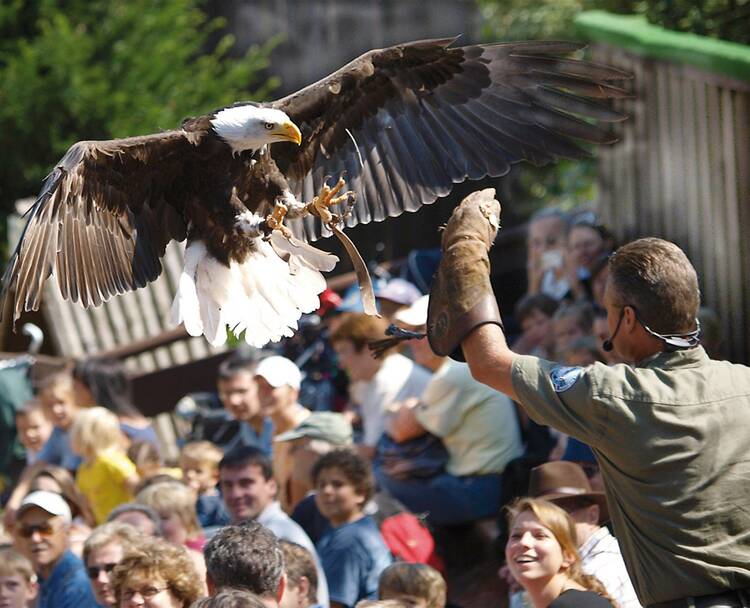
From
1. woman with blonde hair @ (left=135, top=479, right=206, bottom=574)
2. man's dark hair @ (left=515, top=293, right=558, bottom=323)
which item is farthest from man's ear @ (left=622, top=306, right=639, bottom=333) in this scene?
man's dark hair @ (left=515, top=293, right=558, bottom=323)

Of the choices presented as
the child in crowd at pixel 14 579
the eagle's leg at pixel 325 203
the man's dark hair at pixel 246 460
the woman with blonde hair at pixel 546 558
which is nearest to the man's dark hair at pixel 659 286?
the woman with blonde hair at pixel 546 558

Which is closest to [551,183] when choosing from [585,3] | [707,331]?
[585,3]

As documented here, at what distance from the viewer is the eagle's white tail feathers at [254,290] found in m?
5.09

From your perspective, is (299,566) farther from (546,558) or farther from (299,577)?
(546,558)

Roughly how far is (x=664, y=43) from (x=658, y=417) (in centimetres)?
488

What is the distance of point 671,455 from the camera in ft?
10.5

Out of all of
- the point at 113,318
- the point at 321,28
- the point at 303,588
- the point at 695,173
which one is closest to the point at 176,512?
the point at 303,588

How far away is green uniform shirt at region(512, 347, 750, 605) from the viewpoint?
10.5ft

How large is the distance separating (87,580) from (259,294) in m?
1.53

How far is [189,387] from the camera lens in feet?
30.7

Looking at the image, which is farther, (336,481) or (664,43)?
(664,43)

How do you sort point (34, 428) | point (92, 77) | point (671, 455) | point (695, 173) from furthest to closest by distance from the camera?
point (92, 77) < point (34, 428) < point (695, 173) < point (671, 455)

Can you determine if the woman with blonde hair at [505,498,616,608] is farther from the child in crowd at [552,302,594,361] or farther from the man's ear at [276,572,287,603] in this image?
the child in crowd at [552,302,594,361]

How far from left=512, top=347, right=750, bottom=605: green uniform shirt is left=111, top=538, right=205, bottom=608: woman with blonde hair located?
1783 mm
